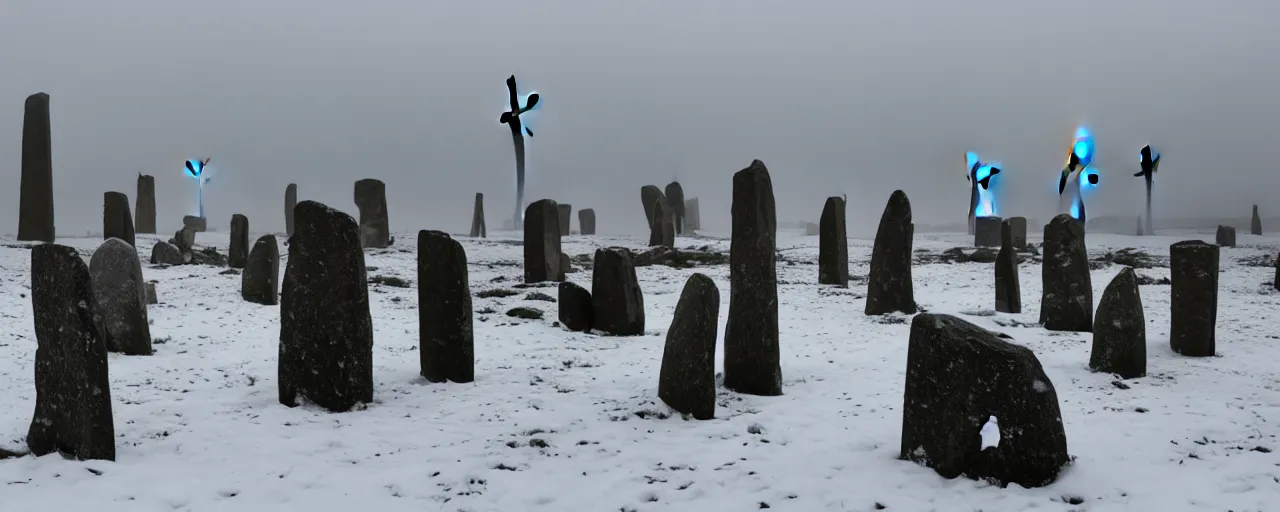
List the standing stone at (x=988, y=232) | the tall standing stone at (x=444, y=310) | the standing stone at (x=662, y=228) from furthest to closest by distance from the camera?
the standing stone at (x=988, y=232) < the standing stone at (x=662, y=228) < the tall standing stone at (x=444, y=310)

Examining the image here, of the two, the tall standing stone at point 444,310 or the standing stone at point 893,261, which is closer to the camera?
the tall standing stone at point 444,310

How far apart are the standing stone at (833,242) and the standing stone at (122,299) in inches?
561

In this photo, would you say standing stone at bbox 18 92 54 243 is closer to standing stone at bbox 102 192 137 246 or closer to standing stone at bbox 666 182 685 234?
standing stone at bbox 102 192 137 246

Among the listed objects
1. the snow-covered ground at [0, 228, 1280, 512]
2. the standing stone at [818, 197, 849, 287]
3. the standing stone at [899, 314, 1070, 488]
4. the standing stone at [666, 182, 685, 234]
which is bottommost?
the snow-covered ground at [0, 228, 1280, 512]

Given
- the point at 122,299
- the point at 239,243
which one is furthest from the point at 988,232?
the point at 122,299

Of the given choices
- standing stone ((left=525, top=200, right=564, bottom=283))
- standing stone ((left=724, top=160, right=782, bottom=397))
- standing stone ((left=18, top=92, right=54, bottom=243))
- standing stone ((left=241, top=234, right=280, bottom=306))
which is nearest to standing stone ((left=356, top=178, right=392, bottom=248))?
standing stone ((left=18, top=92, right=54, bottom=243))

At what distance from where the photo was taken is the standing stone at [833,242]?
19.4 m

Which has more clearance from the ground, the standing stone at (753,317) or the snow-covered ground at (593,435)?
the standing stone at (753,317)

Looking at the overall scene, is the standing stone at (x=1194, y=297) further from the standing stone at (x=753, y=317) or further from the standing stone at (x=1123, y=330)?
the standing stone at (x=753, y=317)

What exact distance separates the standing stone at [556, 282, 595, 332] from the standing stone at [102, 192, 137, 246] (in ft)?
56.4

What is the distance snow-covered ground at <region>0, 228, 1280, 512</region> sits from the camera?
5844 millimetres

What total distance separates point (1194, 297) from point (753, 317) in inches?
248

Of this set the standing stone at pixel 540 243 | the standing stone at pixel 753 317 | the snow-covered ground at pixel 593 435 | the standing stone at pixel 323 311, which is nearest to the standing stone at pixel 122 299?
the snow-covered ground at pixel 593 435

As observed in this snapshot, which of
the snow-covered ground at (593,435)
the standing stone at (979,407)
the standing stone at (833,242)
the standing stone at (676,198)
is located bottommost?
the snow-covered ground at (593,435)
